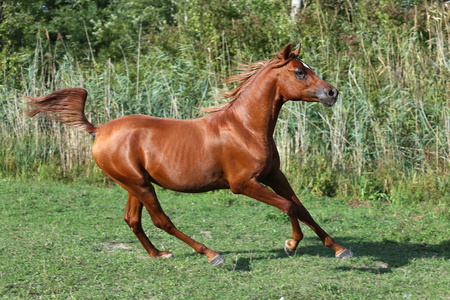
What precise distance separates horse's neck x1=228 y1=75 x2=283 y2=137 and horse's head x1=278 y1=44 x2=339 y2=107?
0.42 feet

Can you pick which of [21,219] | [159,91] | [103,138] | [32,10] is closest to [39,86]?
[159,91]

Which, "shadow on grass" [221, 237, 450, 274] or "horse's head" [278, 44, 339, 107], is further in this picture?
"shadow on grass" [221, 237, 450, 274]

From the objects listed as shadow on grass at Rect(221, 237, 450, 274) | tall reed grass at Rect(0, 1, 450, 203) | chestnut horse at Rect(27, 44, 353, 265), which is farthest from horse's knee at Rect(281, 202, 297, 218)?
tall reed grass at Rect(0, 1, 450, 203)

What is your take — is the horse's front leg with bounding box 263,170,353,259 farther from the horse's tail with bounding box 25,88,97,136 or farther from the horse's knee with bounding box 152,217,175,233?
the horse's tail with bounding box 25,88,97,136

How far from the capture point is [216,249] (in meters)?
6.05

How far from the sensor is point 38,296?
4.28 metres

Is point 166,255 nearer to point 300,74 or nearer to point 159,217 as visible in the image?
point 159,217

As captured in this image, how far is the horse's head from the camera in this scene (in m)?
4.99

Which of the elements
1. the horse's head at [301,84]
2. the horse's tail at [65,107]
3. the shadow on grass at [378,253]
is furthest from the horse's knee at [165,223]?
the horse's head at [301,84]

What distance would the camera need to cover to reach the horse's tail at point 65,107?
5.57 m

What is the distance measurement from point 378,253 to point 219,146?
89.6 inches

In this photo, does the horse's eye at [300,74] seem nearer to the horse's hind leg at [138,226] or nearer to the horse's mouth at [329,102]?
the horse's mouth at [329,102]

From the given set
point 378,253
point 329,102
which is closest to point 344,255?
point 378,253

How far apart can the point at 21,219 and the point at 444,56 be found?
24.3 feet
